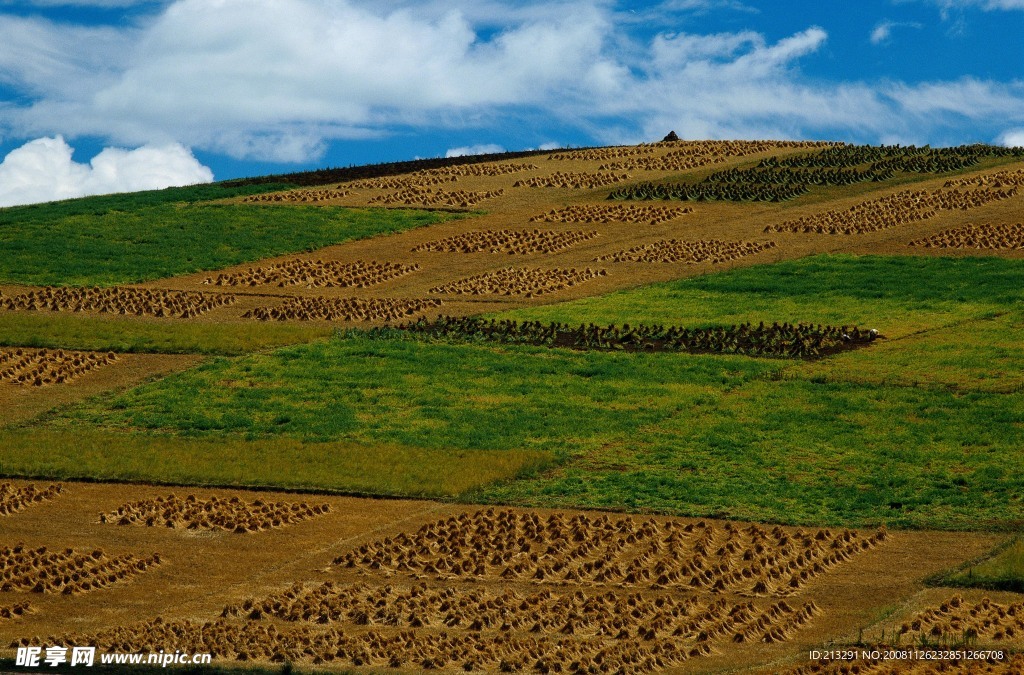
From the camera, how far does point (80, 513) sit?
38.7 meters

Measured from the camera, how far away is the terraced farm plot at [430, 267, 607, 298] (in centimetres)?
6669

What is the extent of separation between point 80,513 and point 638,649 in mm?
16840

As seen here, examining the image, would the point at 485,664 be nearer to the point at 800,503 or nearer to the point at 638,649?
the point at 638,649

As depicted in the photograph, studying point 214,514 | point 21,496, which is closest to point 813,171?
point 214,514

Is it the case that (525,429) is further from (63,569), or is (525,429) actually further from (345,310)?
(345,310)

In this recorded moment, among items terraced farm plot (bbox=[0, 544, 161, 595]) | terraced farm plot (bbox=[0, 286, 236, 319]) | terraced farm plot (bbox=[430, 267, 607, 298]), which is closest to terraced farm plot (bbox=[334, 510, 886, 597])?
terraced farm plot (bbox=[0, 544, 161, 595])

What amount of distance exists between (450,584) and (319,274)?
3998 centimetres

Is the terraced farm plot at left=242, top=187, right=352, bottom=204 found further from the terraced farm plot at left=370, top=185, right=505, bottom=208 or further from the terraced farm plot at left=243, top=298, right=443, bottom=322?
the terraced farm plot at left=243, top=298, right=443, bottom=322

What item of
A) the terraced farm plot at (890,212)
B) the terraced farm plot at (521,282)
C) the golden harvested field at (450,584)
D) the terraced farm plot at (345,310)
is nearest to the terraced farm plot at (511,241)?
the terraced farm plot at (521,282)

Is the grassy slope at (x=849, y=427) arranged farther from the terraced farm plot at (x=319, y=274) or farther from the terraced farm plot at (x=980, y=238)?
the terraced farm plot at (x=319, y=274)

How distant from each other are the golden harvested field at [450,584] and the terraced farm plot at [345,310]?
22453 millimetres

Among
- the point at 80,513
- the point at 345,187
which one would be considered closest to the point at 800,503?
the point at 80,513

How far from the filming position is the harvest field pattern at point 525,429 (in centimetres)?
2978

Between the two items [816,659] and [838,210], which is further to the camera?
[838,210]
